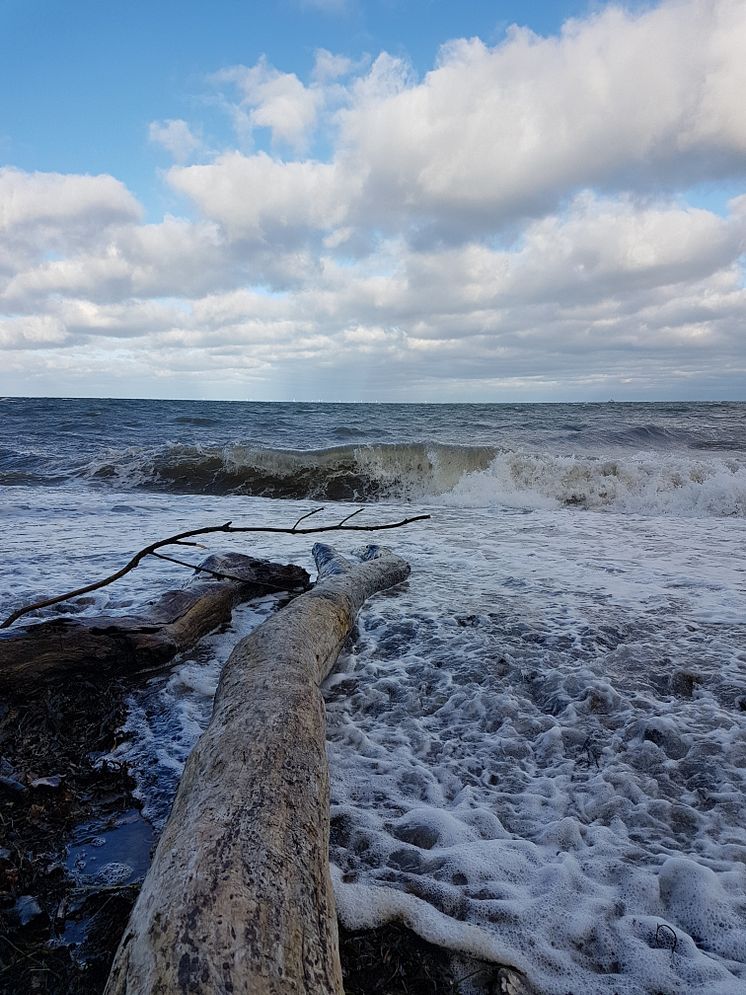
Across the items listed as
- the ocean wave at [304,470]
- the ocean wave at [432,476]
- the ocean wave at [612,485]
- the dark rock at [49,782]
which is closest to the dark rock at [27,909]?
the dark rock at [49,782]

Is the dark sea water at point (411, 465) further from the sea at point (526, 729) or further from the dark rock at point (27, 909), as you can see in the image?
the dark rock at point (27, 909)

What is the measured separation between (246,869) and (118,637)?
2.47 meters

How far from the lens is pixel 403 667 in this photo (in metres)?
4.08

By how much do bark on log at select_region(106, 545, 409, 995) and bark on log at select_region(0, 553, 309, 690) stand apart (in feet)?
2.22

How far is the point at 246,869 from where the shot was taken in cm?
165

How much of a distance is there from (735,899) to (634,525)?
25.9ft

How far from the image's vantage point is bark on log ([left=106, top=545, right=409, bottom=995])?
1419 millimetres

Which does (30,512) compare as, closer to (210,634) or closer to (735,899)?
(210,634)

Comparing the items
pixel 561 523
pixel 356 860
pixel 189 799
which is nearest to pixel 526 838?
pixel 356 860

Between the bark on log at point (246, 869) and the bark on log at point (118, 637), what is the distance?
2.22ft

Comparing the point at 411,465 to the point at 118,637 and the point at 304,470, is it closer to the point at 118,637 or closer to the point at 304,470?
the point at 304,470

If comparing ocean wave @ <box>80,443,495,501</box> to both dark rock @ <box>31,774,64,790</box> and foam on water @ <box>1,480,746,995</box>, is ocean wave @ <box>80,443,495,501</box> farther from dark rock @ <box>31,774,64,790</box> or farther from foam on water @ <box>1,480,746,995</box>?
dark rock @ <box>31,774,64,790</box>

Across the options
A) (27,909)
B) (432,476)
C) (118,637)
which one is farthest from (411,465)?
(27,909)

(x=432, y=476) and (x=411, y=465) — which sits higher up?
(x=411, y=465)
